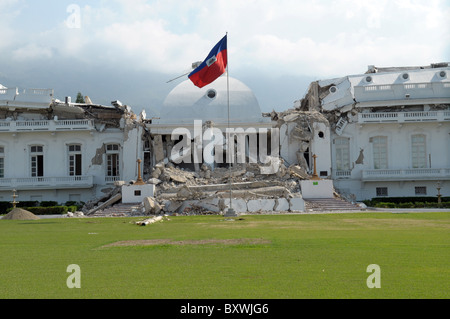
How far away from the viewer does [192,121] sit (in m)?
47.3

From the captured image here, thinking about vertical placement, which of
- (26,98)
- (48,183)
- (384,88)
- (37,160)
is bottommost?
(48,183)

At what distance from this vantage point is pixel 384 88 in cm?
4738

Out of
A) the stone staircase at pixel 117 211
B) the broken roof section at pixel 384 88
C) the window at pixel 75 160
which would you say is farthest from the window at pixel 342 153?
the window at pixel 75 160

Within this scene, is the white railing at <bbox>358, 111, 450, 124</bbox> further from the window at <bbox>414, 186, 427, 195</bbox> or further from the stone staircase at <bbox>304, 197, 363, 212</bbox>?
the stone staircase at <bbox>304, 197, 363, 212</bbox>

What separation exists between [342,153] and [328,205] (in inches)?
441

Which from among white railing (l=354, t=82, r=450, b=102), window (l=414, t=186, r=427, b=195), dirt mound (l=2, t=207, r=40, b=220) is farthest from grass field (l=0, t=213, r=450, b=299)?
white railing (l=354, t=82, r=450, b=102)

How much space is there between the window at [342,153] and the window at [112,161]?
20757mm

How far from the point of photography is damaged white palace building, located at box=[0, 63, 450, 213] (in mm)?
45750

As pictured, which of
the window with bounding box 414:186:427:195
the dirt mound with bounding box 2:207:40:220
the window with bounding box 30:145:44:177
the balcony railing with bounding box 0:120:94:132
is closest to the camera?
the dirt mound with bounding box 2:207:40:220

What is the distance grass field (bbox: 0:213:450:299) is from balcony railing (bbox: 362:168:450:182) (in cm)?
2750

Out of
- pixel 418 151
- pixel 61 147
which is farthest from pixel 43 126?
pixel 418 151

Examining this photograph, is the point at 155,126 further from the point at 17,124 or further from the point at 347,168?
the point at 347,168

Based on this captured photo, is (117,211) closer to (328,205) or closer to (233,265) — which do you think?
(328,205)
